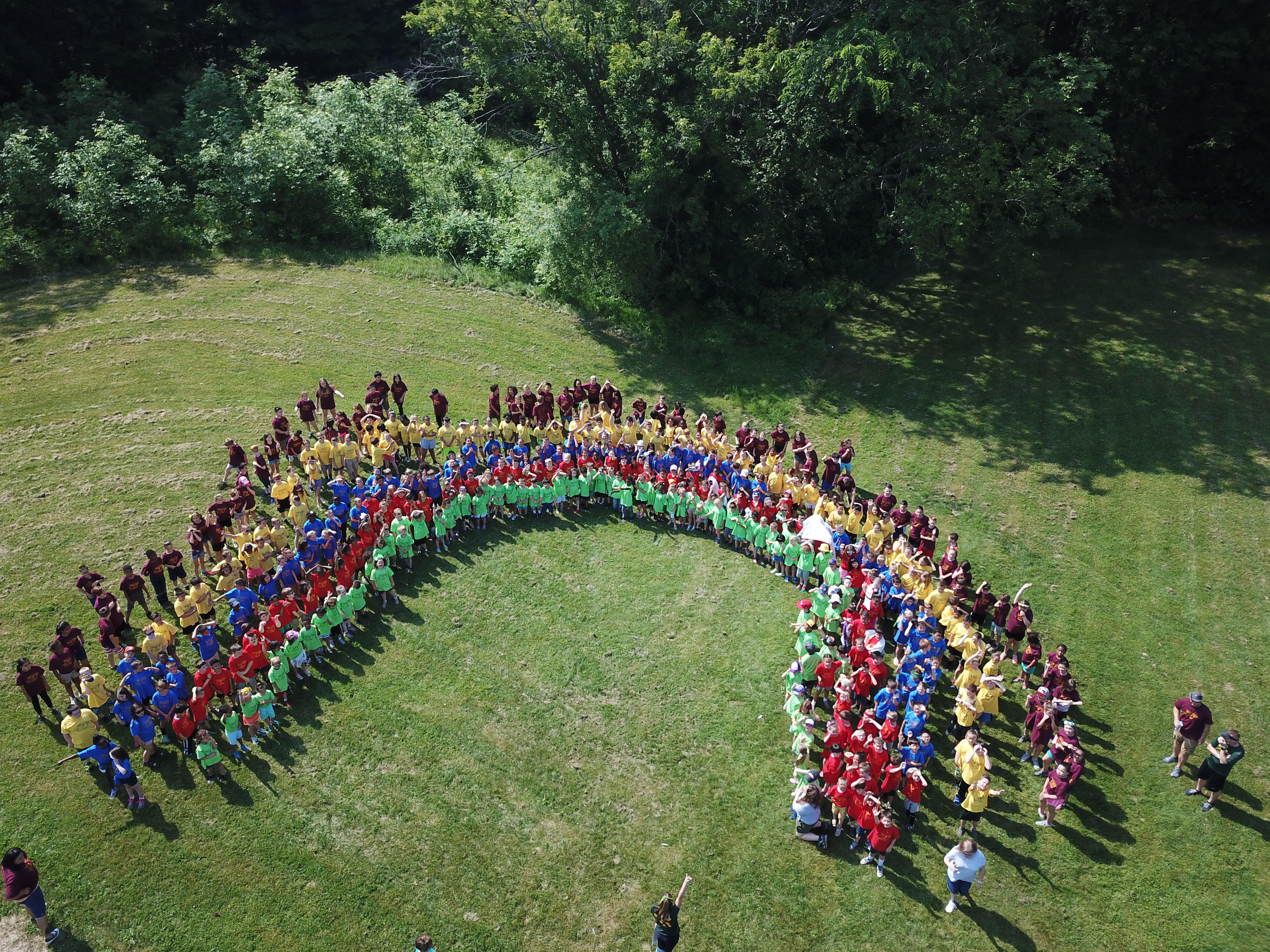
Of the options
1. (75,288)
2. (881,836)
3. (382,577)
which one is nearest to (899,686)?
(881,836)

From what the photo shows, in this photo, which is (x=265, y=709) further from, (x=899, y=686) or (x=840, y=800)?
(x=899, y=686)

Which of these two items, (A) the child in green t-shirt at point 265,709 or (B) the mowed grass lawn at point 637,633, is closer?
(B) the mowed grass lawn at point 637,633

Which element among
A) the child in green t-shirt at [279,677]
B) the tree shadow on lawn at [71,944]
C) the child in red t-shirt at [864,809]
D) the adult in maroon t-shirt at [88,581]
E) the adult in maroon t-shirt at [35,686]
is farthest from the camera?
the adult in maroon t-shirt at [88,581]

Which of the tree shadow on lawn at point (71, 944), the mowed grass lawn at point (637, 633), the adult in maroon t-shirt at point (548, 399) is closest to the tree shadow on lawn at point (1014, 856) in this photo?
the mowed grass lawn at point (637, 633)

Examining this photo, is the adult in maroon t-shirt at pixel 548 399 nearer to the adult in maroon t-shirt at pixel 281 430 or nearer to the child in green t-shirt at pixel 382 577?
the adult in maroon t-shirt at pixel 281 430

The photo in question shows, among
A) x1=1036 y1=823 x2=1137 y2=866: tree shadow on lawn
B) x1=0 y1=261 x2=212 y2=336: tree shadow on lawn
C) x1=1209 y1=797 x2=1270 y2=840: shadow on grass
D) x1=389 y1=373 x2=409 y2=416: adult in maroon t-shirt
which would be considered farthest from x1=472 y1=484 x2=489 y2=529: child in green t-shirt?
x1=0 y1=261 x2=212 y2=336: tree shadow on lawn

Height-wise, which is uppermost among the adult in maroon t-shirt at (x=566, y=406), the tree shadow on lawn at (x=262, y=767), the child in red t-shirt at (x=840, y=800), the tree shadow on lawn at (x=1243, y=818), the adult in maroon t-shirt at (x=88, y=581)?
the adult in maroon t-shirt at (x=566, y=406)
